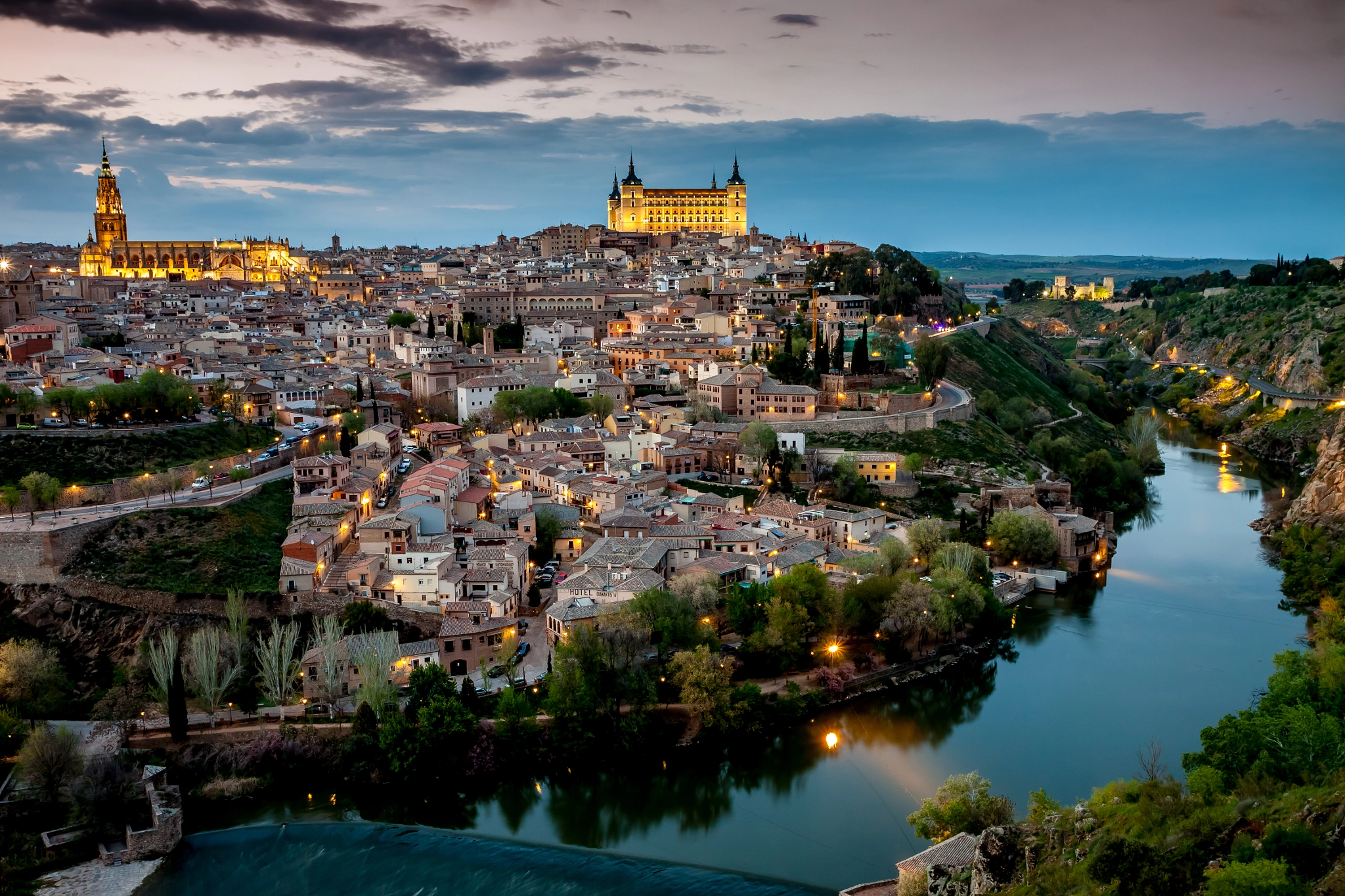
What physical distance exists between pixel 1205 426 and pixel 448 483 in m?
27.9

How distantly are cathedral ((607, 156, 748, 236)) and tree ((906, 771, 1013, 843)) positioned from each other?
49.1 metres

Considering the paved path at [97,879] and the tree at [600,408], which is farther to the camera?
the tree at [600,408]

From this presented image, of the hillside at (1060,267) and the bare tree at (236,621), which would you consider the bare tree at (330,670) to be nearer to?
the bare tree at (236,621)

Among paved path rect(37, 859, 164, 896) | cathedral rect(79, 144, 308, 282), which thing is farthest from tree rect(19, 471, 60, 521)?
cathedral rect(79, 144, 308, 282)

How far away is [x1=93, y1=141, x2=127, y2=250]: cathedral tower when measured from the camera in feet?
175

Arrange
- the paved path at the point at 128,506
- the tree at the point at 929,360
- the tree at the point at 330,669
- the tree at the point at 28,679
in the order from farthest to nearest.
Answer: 1. the tree at the point at 929,360
2. the paved path at the point at 128,506
3. the tree at the point at 330,669
4. the tree at the point at 28,679

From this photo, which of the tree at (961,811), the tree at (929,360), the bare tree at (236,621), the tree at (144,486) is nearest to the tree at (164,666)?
the bare tree at (236,621)

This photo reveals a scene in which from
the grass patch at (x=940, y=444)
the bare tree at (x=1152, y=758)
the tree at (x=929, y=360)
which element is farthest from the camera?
the tree at (x=929, y=360)

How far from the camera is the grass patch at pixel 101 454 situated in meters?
16.7

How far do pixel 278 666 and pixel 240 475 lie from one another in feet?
18.9

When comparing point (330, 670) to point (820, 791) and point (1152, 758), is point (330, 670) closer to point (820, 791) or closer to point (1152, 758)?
point (820, 791)

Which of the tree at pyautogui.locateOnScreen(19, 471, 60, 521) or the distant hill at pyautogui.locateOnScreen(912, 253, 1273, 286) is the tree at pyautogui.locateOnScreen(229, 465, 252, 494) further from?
the distant hill at pyautogui.locateOnScreen(912, 253, 1273, 286)

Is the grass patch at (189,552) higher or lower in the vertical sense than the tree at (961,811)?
higher

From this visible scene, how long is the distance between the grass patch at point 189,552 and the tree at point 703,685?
19.0 feet
